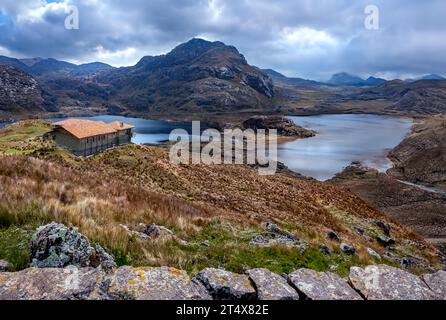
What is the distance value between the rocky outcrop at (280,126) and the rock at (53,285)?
522 feet

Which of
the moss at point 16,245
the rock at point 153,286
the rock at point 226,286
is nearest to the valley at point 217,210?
the moss at point 16,245

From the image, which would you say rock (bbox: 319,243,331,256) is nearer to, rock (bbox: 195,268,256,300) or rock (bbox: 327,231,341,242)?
rock (bbox: 327,231,341,242)

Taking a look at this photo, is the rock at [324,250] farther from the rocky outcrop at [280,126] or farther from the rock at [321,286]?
the rocky outcrop at [280,126]

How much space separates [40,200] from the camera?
10938 mm

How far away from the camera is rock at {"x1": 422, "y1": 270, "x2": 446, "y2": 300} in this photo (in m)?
6.84

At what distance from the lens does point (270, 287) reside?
624 centimetres

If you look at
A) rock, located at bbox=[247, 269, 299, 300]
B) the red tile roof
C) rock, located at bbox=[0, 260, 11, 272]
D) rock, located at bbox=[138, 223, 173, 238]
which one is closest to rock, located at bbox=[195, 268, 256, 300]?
rock, located at bbox=[247, 269, 299, 300]

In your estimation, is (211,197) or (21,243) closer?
(21,243)

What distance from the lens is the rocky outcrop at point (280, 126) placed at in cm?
16402

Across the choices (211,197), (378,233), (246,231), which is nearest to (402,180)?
(378,233)

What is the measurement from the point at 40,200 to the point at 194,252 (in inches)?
201

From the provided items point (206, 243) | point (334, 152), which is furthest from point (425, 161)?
Answer: point (206, 243)

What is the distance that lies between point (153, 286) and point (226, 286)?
1.25 metres
